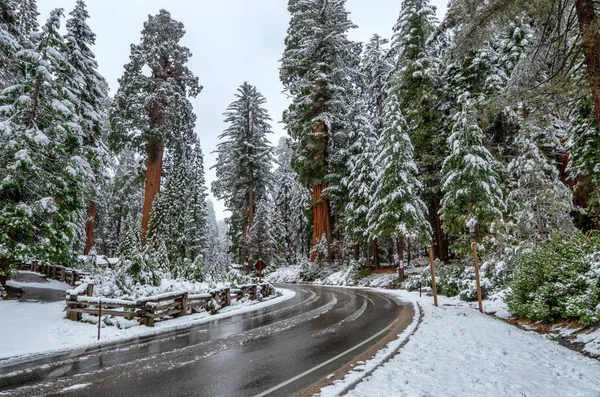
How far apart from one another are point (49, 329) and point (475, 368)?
12.0 meters

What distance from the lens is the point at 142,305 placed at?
12031 millimetres

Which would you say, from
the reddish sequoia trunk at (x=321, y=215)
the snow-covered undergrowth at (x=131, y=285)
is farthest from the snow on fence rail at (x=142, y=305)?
the reddish sequoia trunk at (x=321, y=215)

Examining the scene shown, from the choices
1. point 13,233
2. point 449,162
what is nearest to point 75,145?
point 13,233

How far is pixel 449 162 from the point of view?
21891 millimetres

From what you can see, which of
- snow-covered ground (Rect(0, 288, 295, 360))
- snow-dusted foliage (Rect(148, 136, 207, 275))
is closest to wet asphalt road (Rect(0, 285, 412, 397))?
snow-covered ground (Rect(0, 288, 295, 360))

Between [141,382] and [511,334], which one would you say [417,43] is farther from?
[141,382]

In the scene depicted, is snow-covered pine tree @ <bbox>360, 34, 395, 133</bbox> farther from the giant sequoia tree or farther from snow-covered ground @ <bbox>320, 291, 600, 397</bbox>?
snow-covered ground @ <bbox>320, 291, 600, 397</bbox>

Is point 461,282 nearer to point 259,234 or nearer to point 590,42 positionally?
point 590,42

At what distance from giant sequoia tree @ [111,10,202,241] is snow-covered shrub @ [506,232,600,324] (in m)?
22.6

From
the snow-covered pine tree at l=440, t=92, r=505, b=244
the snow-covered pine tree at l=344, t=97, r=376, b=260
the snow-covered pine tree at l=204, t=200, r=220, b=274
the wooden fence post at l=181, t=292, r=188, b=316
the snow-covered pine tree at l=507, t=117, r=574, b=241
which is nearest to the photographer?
the wooden fence post at l=181, t=292, r=188, b=316

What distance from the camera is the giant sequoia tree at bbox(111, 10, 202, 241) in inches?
958

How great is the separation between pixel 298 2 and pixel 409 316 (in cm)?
3365

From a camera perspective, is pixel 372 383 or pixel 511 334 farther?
pixel 511 334

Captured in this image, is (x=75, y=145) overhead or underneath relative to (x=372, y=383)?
overhead
